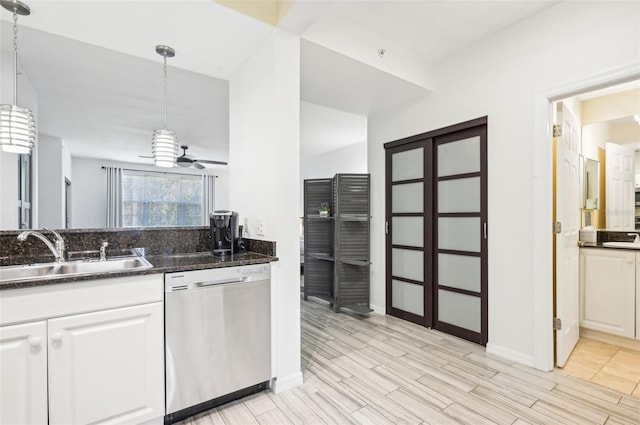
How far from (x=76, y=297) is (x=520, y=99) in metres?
3.28

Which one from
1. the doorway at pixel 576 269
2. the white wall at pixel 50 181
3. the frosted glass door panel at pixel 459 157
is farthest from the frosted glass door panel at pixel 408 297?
the white wall at pixel 50 181

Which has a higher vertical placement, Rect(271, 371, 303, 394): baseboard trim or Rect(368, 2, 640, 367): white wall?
Rect(368, 2, 640, 367): white wall

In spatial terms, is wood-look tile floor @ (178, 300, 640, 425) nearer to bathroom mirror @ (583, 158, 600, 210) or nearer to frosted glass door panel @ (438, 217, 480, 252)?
frosted glass door panel @ (438, 217, 480, 252)

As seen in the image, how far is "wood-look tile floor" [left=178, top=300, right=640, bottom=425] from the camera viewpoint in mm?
1748

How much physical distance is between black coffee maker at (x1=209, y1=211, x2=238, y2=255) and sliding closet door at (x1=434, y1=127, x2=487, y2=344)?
208 centimetres

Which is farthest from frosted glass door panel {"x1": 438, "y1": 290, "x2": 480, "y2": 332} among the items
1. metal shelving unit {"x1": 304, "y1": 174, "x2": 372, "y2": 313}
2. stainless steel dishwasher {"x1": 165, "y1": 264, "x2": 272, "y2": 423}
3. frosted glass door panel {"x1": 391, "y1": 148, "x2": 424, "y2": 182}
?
stainless steel dishwasher {"x1": 165, "y1": 264, "x2": 272, "y2": 423}

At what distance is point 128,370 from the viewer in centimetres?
156

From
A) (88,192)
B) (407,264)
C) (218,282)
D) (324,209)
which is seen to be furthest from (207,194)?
(218,282)

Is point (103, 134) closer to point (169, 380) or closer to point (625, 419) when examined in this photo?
point (169, 380)

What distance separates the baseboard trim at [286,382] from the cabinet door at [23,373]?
1.19 metres

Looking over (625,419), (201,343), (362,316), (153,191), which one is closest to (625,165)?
(625,419)

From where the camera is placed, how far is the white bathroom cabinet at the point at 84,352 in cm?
133

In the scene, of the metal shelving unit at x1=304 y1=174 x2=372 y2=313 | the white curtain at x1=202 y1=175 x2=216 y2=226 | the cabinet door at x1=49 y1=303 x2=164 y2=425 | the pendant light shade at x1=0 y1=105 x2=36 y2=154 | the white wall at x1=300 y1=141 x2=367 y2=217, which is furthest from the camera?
the white curtain at x1=202 y1=175 x2=216 y2=226

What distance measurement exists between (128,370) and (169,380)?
23cm
